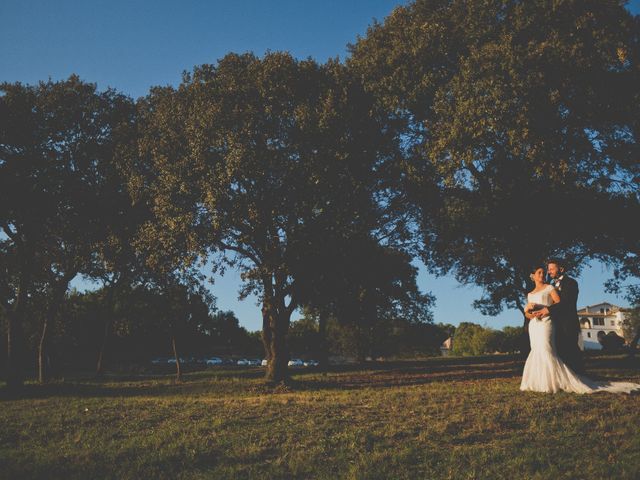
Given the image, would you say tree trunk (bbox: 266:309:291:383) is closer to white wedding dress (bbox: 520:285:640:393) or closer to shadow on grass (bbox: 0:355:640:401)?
shadow on grass (bbox: 0:355:640:401)

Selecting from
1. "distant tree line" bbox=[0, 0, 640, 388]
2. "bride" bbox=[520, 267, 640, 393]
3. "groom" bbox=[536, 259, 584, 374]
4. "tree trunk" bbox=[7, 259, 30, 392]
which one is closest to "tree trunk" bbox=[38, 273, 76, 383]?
"distant tree line" bbox=[0, 0, 640, 388]

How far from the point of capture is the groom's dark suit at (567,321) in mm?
11969

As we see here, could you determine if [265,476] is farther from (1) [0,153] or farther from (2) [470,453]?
(1) [0,153]

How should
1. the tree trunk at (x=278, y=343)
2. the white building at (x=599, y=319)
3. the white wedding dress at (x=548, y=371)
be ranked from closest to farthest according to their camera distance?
the white wedding dress at (x=548, y=371) < the tree trunk at (x=278, y=343) < the white building at (x=599, y=319)

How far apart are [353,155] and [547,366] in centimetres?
1101

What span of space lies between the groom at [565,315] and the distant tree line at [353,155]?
225 inches

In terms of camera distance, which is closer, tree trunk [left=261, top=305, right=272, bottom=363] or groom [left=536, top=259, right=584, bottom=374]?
groom [left=536, top=259, right=584, bottom=374]

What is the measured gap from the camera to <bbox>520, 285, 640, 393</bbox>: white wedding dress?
36.4 ft

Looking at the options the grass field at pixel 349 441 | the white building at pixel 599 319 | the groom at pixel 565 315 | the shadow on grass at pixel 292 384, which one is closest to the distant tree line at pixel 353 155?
the shadow on grass at pixel 292 384

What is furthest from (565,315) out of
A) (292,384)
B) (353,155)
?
(292,384)

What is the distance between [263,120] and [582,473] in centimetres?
1598

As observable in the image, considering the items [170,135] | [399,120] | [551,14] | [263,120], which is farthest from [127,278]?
[551,14]

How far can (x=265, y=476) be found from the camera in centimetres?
617

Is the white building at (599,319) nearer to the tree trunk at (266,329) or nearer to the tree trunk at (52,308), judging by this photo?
the tree trunk at (266,329)
